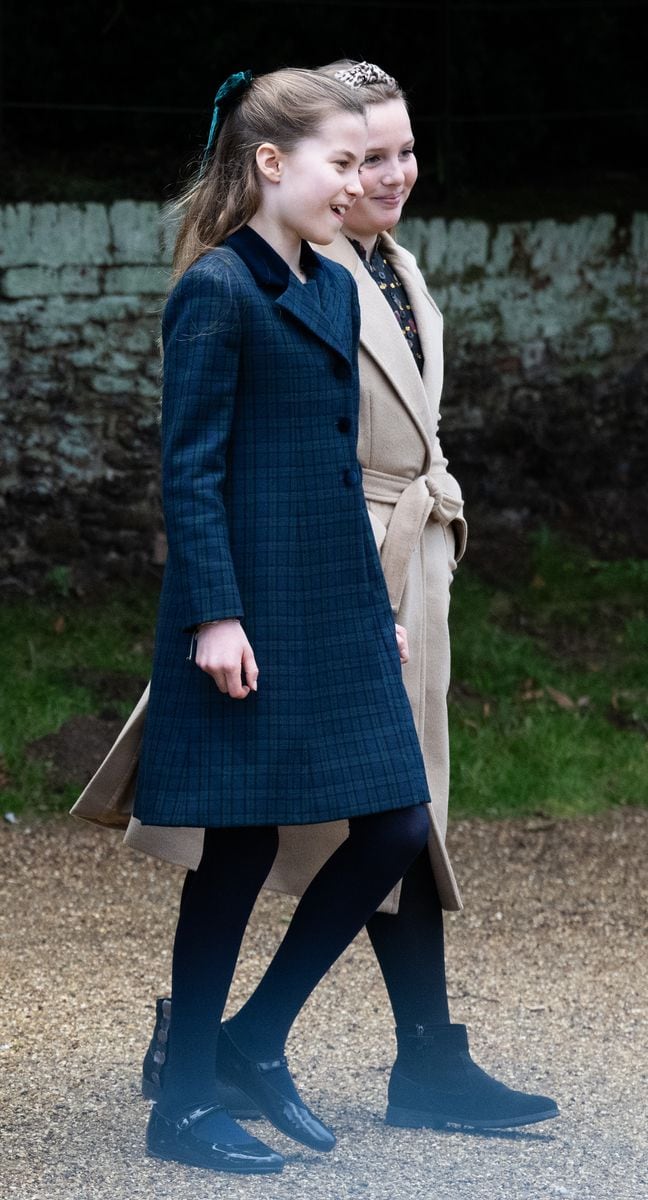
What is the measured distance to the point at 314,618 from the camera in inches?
107

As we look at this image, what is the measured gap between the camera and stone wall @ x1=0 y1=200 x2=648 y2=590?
7.22 meters

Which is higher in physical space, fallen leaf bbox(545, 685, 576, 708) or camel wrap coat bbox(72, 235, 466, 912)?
camel wrap coat bbox(72, 235, 466, 912)

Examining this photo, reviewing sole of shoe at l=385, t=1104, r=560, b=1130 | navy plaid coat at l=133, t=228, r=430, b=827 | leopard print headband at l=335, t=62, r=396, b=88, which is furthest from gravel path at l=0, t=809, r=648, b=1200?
leopard print headband at l=335, t=62, r=396, b=88

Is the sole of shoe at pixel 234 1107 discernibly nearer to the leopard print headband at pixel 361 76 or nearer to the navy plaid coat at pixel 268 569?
the navy plaid coat at pixel 268 569

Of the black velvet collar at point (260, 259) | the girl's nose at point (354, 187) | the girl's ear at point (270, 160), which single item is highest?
the girl's ear at point (270, 160)

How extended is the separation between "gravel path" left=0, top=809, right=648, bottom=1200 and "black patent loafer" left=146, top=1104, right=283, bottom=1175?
0.03 meters

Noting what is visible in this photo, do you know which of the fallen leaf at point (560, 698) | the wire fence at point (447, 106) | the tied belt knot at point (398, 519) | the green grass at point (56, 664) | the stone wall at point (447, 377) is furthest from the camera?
the wire fence at point (447, 106)

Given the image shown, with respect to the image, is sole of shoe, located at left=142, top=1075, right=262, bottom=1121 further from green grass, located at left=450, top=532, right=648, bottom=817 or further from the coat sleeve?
green grass, located at left=450, top=532, right=648, bottom=817

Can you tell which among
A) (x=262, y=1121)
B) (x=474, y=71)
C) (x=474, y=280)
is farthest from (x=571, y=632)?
(x=262, y=1121)

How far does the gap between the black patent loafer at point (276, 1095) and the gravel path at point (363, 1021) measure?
60mm

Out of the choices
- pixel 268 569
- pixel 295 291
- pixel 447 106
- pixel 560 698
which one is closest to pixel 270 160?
pixel 295 291

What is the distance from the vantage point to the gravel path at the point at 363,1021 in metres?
2.82

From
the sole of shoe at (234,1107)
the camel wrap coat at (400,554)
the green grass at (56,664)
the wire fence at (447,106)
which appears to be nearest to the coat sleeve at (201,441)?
the camel wrap coat at (400,554)

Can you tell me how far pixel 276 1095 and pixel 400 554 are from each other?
0.97 metres
